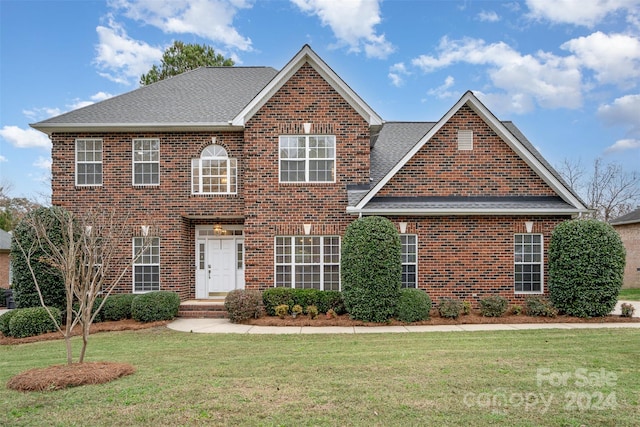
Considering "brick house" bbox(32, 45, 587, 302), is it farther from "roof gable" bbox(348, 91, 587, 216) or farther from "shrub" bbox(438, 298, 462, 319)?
"shrub" bbox(438, 298, 462, 319)

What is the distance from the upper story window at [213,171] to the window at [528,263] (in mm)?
9572

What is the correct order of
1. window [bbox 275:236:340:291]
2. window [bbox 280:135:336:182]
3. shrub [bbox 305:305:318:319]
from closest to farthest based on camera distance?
shrub [bbox 305:305:318:319] → window [bbox 275:236:340:291] → window [bbox 280:135:336:182]

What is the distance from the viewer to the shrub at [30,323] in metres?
11.1

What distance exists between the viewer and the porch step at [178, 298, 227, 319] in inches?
529

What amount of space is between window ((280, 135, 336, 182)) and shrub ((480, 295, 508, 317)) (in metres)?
6.06

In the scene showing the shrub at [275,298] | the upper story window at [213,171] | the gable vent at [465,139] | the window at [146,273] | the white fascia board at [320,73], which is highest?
the white fascia board at [320,73]

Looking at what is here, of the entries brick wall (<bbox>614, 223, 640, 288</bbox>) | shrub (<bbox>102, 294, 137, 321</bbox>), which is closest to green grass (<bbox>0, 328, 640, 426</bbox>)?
shrub (<bbox>102, 294, 137, 321</bbox>)

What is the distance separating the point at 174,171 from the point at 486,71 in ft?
53.6

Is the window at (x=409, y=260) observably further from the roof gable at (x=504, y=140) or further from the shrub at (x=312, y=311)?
the shrub at (x=312, y=311)

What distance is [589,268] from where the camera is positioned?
11.9 meters

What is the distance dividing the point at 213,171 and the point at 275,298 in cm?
503

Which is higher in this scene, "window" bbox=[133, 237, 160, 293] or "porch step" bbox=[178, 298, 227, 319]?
"window" bbox=[133, 237, 160, 293]

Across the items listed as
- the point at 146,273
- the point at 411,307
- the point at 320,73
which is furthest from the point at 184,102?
the point at 411,307

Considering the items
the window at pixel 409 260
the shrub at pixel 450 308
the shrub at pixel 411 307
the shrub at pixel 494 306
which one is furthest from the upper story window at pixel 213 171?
the shrub at pixel 494 306
